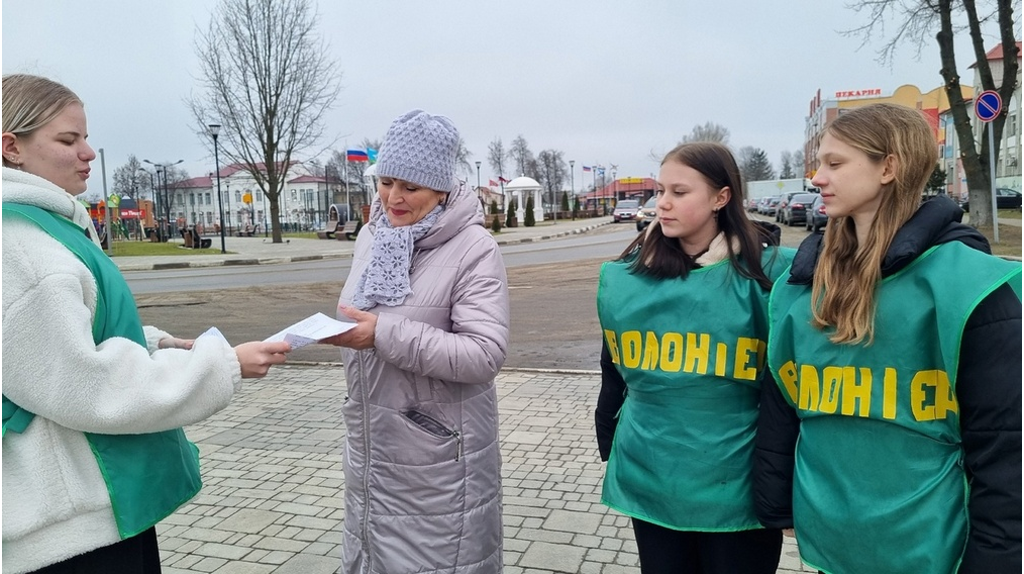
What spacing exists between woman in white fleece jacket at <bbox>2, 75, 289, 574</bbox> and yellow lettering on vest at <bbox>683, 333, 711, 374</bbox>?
1227mm

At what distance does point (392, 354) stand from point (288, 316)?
403 inches

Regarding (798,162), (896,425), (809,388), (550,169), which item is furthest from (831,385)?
(798,162)

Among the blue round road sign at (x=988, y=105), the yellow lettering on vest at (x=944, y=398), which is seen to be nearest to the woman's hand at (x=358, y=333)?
the yellow lettering on vest at (x=944, y=398)

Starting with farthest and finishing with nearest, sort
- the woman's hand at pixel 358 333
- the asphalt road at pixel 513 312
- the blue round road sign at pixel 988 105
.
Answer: the blue round road sign at pixel 988 105 → the asphalt road at pixel 513 312 → the woman's hand at pixel 358 333

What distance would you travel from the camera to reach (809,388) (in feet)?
6.26

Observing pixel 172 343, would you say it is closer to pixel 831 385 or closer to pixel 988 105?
pixel 831 385

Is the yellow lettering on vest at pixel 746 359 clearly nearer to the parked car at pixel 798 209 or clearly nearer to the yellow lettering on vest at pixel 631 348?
the yellow lettering on vest at pixel 631 348

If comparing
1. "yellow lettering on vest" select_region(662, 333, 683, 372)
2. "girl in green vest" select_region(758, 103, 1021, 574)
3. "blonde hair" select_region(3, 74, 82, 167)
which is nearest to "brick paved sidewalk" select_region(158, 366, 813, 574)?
"yellow lettering on vest" select_region(662, 333, 683, 372)

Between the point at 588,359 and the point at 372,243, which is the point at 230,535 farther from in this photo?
the point at 588,359

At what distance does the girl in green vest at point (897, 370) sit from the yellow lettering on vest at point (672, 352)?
27 centimetres

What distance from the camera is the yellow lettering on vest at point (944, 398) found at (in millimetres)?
1691

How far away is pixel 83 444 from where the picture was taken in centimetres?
182

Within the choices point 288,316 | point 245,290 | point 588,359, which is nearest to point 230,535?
point 588,359

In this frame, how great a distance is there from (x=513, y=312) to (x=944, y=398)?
402 inches
